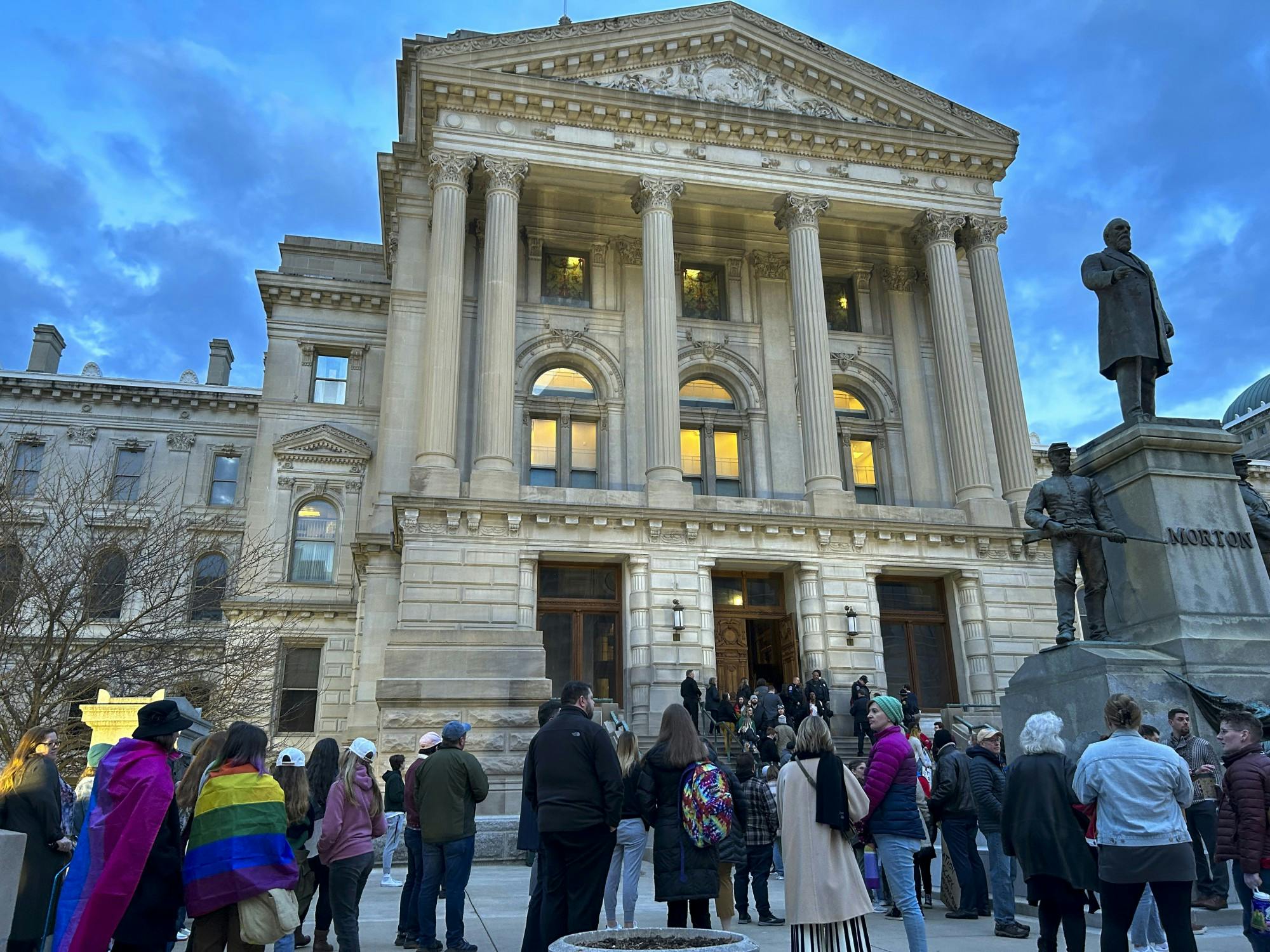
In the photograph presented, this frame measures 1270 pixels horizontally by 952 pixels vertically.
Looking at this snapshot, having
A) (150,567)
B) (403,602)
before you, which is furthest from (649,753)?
(403,602)

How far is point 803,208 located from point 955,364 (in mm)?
7116

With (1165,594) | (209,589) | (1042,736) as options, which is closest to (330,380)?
(209,589)

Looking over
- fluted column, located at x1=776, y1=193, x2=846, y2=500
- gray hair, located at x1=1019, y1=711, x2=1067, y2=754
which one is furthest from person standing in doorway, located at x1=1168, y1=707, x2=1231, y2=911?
fluted column, located at x1=776, y1=193, x2=846, y2=500

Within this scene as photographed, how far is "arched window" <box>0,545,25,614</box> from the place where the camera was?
1622 cm

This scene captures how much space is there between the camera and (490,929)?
966 centimetres

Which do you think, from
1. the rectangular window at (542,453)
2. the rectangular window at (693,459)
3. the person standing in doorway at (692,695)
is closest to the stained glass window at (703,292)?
the rectangular window at (693,459)

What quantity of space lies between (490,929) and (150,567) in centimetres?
1279

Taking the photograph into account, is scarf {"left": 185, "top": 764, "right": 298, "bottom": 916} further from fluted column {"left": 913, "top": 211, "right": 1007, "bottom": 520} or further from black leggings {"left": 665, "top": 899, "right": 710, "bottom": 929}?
fluted column {"left": 913, "top": 211, "right": 1007, "bottom": 520}

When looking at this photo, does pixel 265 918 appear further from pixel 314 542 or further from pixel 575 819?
pixel 314 542

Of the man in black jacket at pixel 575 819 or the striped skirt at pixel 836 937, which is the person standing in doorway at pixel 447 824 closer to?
the man in black jacket at pixel 575 819

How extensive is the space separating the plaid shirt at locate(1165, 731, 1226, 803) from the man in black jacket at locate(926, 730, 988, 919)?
207 centimetres

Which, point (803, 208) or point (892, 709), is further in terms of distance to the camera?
point (803, 208)

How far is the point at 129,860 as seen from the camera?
5.12m

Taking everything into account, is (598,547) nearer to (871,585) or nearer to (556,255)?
(871,585)
